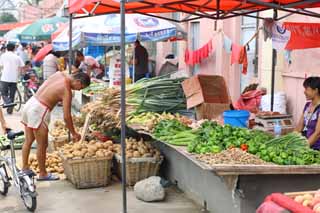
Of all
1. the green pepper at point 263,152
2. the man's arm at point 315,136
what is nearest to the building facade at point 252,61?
the man's arm at point 315,136

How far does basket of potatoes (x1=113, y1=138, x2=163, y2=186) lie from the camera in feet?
24.2

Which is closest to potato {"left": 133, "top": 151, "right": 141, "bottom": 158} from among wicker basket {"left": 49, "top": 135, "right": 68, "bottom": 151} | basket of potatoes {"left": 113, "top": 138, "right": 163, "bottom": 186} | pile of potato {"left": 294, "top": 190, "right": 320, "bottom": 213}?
basket of potatoes {"left": 113, "top": 138, "right": 163, "bottom": 186}

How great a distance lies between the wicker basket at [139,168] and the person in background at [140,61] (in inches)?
292

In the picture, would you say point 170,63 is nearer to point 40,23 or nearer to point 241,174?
point 40,23

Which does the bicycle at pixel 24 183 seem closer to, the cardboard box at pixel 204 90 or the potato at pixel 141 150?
the potato at pixel 141 150

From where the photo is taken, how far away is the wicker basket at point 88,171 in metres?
7.33

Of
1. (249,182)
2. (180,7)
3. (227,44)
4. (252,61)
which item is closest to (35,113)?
(180,7)

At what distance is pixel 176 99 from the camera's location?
8945 millimetres

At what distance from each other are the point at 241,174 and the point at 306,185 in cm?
74

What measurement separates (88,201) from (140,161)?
0.92 meters

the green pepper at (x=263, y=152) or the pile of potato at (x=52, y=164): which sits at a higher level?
the green pepper at (x=263, y=152)

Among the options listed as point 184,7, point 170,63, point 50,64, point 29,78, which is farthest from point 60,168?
point 29,78

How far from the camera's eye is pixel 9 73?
15.1 m

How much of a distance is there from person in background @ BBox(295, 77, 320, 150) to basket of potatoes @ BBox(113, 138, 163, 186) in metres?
2.12
